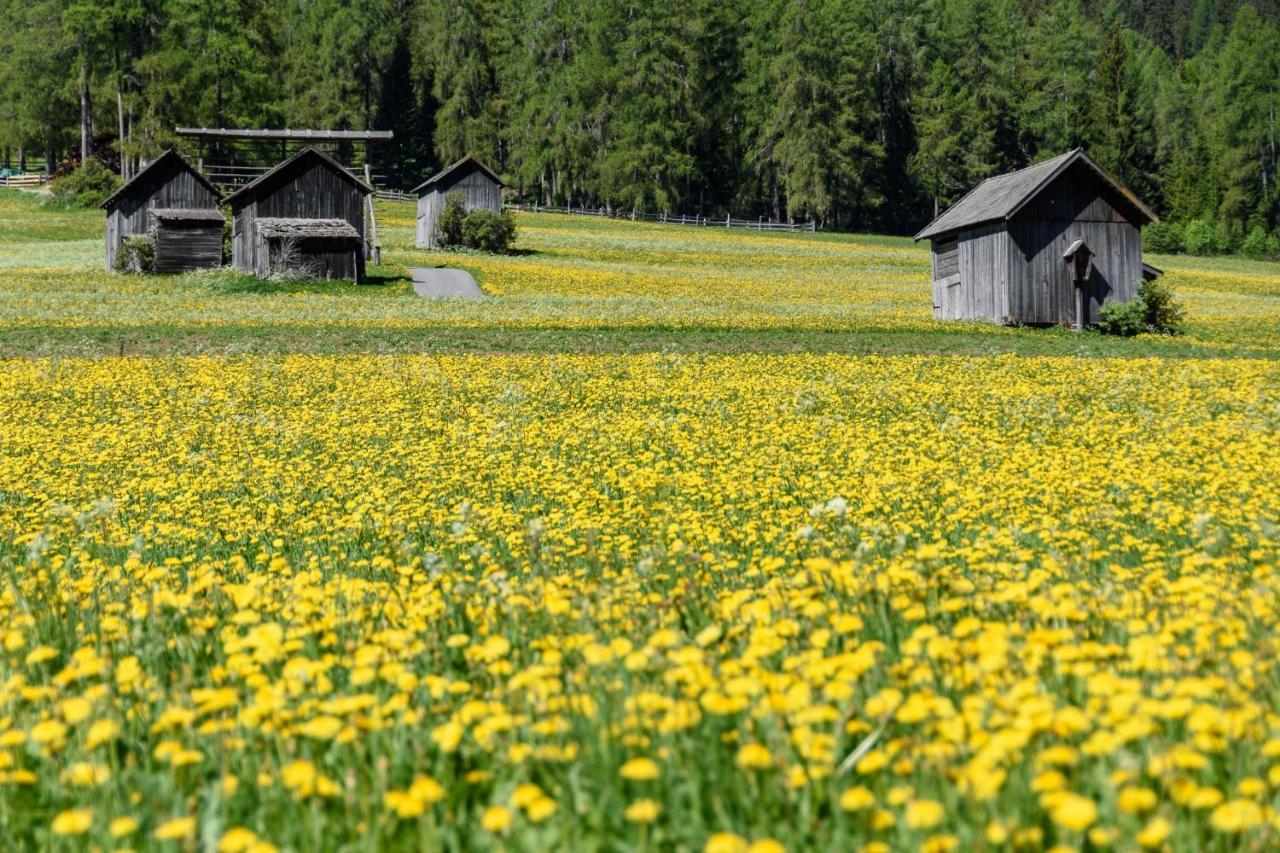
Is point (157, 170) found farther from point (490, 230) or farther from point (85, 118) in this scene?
point (85, 118)

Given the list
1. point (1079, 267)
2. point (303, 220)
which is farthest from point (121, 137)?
point (1079, 267)

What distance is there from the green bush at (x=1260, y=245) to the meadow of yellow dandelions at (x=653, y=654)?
86.4 meters

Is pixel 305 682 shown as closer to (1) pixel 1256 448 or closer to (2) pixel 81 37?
(1) pixel 1256 448

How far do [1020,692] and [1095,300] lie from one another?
35734mm

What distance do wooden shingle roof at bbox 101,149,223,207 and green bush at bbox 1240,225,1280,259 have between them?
78093 millimetres

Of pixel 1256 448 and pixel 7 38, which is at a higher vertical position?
pixel 7 38

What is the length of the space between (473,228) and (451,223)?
4.75ft

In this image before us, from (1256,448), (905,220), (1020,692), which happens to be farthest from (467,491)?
(905,220)

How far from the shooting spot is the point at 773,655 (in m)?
4.29

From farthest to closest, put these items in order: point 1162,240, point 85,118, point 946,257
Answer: point 1162,240 → point 85,118 → point 946,257

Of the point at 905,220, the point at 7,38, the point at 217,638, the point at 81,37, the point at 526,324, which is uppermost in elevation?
the point at 7,38

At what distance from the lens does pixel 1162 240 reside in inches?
3388

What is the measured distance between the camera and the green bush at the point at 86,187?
69.6 metres

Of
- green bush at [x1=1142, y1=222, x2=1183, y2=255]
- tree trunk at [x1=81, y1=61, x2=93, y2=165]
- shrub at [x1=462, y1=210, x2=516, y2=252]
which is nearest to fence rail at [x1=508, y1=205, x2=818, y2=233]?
green bush at [x1=1142, y1=222, x2=1183, y2=255]
